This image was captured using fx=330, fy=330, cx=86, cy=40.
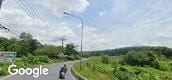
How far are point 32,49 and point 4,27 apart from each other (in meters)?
73.7

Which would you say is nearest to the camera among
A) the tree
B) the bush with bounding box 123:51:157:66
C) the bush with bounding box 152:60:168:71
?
the bush with bounding box 152:60:168:71

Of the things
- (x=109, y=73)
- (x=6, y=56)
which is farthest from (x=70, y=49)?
(x=6, y=56)

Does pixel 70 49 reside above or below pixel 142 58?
above

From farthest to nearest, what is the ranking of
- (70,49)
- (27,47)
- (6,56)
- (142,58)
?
(70,49) < (142,58) < (27,47) < (6,56)

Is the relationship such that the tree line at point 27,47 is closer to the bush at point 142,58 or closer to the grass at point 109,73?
the bush at point 142,58

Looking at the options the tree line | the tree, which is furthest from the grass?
the tree

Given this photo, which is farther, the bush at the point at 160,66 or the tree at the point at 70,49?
the tree at the point at 70,49

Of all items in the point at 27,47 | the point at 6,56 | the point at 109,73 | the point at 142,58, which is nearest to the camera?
the point at 6,56

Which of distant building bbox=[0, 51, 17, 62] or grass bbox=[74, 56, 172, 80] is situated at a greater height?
distant building bbox=[0, 51, 17, 62]

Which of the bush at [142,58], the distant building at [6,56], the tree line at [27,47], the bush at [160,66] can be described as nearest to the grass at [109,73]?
the distant building at [6,56]

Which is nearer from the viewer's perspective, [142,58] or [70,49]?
[142,58]

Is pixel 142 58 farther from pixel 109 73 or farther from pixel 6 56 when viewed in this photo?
pixel 6 56

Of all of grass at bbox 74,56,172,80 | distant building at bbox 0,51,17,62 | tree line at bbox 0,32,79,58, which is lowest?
grass at bbox 74,56,172,80

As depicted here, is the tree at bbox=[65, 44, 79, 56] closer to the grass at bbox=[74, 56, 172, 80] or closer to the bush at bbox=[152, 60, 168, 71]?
the bush at bbox=[152, 60, 168, 71]
